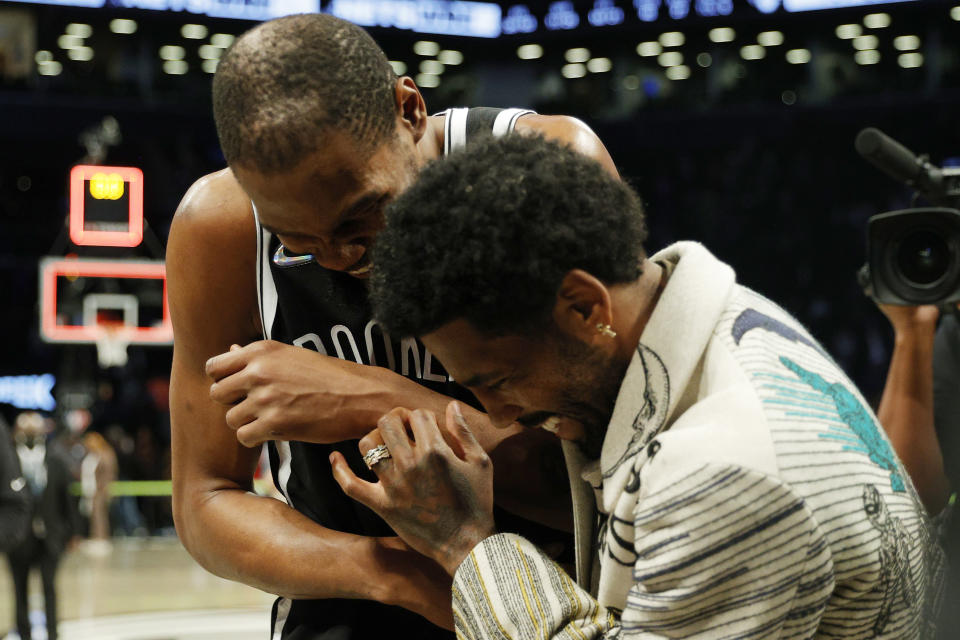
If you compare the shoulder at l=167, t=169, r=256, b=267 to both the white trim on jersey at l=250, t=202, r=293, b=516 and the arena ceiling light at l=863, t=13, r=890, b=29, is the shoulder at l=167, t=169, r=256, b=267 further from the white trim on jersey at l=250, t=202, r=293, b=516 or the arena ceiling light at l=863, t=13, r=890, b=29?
the arena ceiling light at l=863, t=13, r=890, b=29

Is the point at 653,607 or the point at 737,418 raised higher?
the point at 737,418

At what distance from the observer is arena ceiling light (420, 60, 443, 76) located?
18.7 metres

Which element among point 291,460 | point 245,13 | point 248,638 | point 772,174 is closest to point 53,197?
point 245,13

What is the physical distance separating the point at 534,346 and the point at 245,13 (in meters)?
16.8

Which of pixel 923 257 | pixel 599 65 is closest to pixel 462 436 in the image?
pixel 923 257

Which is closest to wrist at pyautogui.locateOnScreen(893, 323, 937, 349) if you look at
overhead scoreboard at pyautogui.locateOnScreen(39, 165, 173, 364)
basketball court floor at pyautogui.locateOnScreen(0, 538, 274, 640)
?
basketball court floor at pyautogui.locateOnScreen(0, 538, 274, 640)

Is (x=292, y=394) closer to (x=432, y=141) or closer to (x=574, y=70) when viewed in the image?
(x=432, y=141)

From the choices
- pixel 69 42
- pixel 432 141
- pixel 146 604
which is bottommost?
pixel 146 604

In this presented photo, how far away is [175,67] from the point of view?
17.8 meters

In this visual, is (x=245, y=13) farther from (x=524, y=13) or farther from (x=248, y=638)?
(x=248, y=638)

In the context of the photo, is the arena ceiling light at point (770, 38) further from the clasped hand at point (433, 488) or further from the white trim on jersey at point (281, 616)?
the clasped hand at point (433, 488)

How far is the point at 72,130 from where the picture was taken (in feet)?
54.1

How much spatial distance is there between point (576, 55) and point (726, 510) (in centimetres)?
1829

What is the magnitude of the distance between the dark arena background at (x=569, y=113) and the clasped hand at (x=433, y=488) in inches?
508
